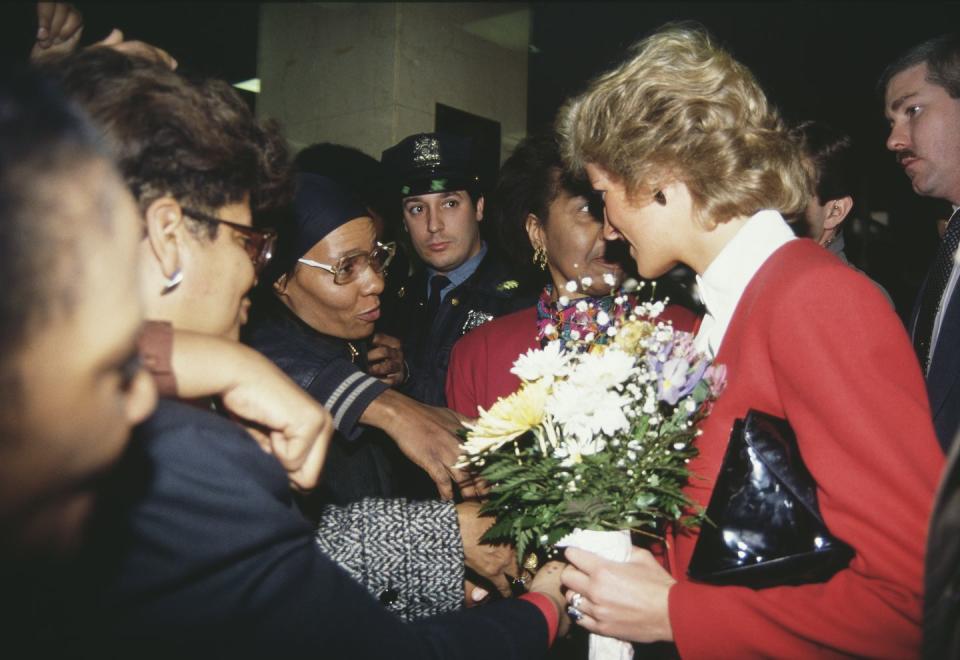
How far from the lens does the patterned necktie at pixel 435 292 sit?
4.34 meters

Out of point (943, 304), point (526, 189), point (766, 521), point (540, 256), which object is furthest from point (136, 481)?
point (943, 304)

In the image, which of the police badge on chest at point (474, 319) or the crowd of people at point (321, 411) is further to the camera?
the police badge on chest at point (474, 319)

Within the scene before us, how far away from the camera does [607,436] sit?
5.29ft

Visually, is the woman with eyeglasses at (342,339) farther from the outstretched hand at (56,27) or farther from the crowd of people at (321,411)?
the outstretched hand at (56,27)

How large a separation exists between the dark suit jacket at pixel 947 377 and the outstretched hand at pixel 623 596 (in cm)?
173

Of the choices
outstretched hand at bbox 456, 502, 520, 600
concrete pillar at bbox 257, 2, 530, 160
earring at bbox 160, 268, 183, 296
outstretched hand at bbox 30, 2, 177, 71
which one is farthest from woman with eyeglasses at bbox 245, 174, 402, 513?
concrete pillar at bbox 257, 2, 530, 160

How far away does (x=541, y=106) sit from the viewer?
10.3 metres

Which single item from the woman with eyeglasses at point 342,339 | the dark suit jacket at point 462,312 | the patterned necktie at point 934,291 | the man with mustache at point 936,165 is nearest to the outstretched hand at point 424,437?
Answer: the woman with eyeglasses at point 342,339

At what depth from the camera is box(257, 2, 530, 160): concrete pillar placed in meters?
5.11

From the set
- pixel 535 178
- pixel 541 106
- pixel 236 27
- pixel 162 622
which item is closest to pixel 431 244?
pixel 535 178

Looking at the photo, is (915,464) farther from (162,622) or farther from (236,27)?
(236,27)

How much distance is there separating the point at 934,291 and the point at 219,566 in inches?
131

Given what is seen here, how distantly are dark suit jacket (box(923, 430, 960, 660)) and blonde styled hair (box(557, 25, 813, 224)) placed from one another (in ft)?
3.73

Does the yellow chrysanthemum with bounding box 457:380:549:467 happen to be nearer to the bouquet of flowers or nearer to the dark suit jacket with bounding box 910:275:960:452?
the bouquet of flowers
